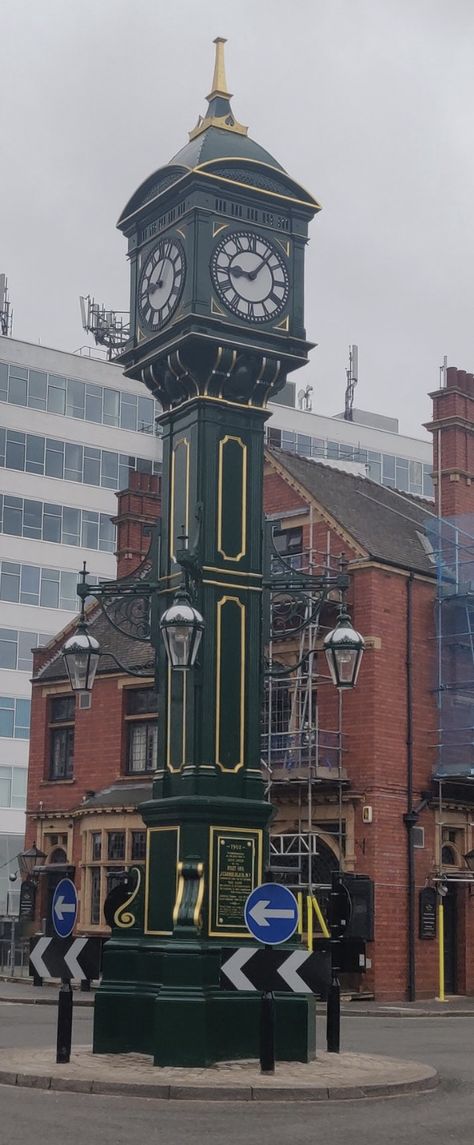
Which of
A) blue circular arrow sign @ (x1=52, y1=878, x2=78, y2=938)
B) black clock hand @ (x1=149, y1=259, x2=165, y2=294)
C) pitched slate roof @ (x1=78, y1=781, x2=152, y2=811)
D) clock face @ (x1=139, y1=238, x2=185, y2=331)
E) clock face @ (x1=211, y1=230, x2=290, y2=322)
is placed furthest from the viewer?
pitched slate roof @ (x1=78, y1=781, x2=152, y2=811)

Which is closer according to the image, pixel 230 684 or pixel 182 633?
pixel 182 633

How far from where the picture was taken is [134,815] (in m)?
33.4

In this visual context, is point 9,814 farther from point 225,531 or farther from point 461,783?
point 225,531

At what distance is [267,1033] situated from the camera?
13352 mm

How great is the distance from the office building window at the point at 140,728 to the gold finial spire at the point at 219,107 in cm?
1963

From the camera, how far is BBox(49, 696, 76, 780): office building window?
37469 mm

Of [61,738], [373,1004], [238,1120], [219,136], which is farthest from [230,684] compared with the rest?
[61,738]

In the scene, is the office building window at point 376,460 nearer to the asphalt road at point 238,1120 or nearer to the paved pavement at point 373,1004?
the paved pavement at point 373,1004

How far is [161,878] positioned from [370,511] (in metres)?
21.1

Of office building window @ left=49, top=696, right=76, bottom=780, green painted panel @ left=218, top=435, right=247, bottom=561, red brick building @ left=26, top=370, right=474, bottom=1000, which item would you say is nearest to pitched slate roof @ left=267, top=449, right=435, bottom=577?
red brick building @ left=26, top=370, right=474, bottom=1000

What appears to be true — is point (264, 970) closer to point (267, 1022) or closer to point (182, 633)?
point (267, 1022)

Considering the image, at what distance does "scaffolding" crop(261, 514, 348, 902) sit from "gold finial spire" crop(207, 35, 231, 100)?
13913mm

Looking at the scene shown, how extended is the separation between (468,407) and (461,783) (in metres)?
9.03

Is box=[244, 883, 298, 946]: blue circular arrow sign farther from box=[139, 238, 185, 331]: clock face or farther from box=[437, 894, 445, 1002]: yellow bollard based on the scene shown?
box=[437, 894, 445, 1002]: yellow bollard
